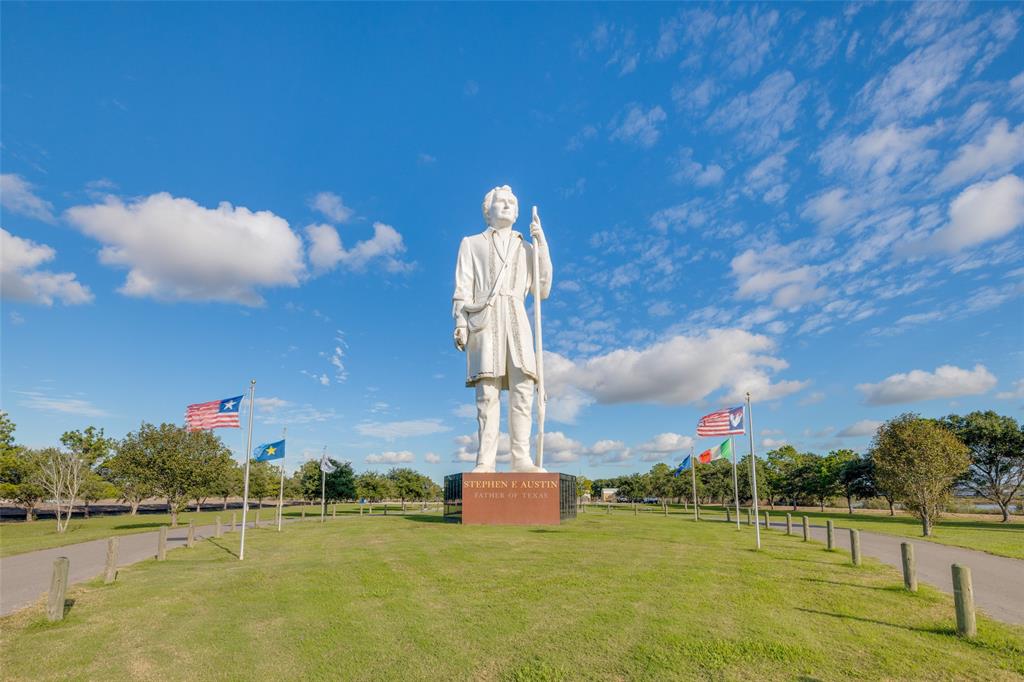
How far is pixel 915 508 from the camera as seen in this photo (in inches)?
1180

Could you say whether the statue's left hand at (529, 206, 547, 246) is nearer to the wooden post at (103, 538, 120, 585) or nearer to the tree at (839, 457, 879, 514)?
the wooden post at (103, 538, 120, 585)

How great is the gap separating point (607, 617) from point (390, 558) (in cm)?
799

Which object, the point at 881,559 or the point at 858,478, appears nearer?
the point at 881,559

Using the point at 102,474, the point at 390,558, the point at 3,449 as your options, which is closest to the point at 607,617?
the point at 390,558

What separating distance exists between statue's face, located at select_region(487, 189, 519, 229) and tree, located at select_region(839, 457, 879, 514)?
4522 cm

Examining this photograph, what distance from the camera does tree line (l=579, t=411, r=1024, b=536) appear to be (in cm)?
2956

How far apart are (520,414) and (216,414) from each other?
42.3 feet

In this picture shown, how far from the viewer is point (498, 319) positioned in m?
27.1

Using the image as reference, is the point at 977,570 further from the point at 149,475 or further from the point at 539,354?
the point at 149,475

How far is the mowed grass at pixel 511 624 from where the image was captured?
7348 millimetres

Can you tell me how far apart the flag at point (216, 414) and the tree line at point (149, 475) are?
58.8 ft

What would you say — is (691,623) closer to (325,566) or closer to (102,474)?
(325,566)

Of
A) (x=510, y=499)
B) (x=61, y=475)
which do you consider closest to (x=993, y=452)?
(x=510, y=499)

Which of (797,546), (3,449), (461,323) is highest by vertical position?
(461,323)
